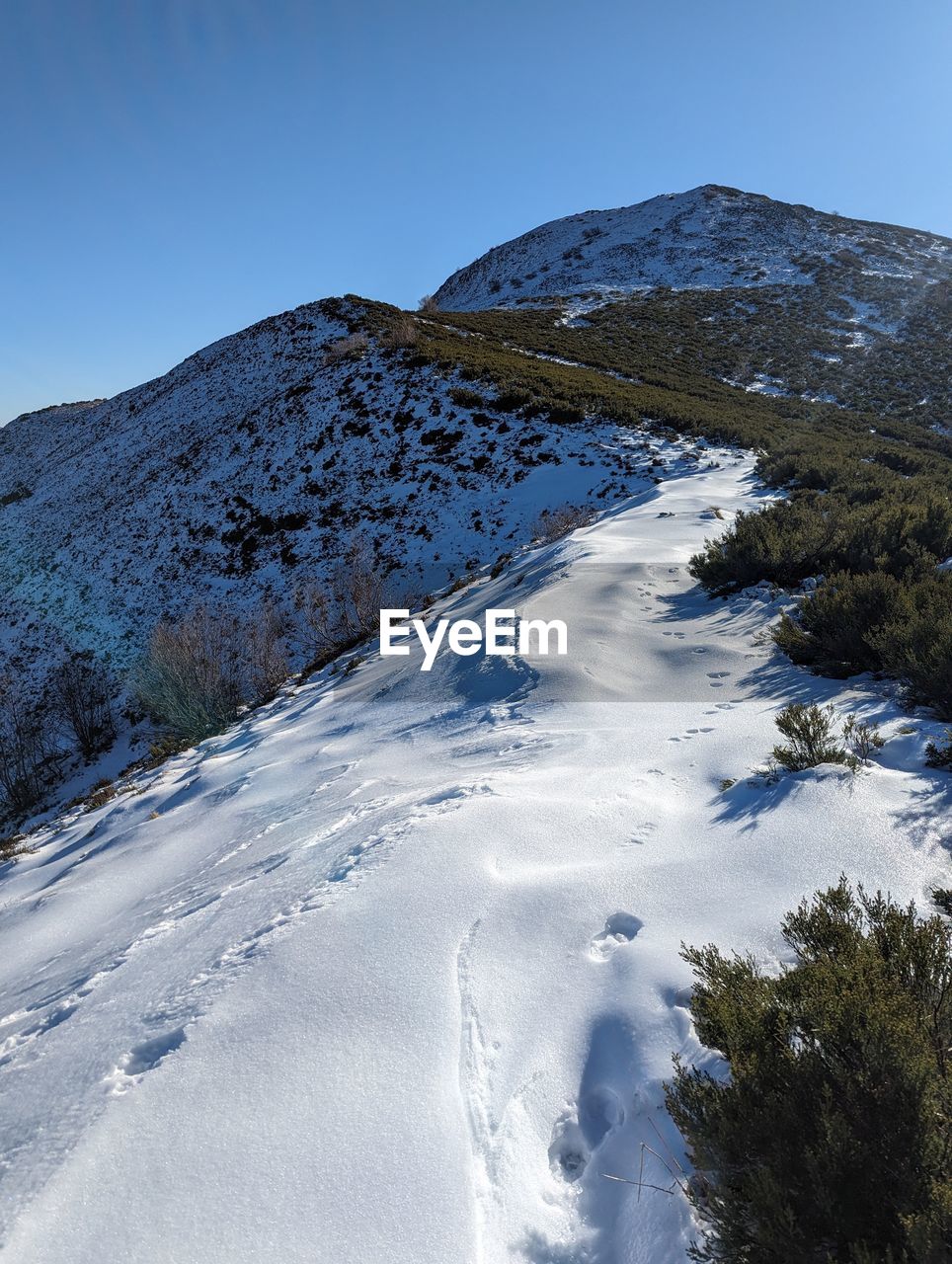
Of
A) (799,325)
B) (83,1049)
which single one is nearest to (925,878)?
(83,1049)

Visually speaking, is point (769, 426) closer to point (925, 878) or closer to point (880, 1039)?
point (925, 878)

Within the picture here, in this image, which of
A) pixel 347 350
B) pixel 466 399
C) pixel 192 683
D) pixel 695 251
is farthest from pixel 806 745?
pixel 695 251

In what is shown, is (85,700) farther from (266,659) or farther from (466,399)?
(466,399)

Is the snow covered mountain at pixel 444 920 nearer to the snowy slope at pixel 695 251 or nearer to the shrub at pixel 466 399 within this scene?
the shrub at pixel 466 399

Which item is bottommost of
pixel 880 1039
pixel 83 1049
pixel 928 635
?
pixel 83 1049

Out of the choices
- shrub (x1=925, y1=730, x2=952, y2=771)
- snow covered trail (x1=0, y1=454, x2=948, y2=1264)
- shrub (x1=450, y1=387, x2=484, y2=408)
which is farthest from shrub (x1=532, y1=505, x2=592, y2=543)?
shrub (x1=925, y1=730, x2=952, y2=771)

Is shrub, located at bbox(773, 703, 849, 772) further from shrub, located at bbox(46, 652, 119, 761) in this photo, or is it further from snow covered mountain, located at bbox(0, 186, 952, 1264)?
shrub, located at bbox(46, 652, 119, 761)

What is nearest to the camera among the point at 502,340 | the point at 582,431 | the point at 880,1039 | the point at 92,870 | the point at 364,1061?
the point at 880,1039
